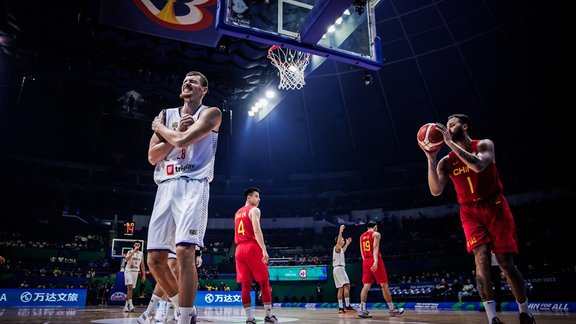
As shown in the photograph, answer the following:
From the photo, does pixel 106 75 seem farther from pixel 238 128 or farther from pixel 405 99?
pixel 405 99

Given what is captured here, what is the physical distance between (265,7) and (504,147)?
21.3 m

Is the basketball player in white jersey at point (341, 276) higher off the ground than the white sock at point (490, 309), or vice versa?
the basketball player in white jersey at point (341, 276)

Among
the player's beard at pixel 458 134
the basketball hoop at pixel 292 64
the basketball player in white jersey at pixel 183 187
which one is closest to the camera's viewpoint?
the basketball player in white jersey at pixel 183 187

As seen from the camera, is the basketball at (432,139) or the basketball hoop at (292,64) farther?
the basketball hoop at (292,64)

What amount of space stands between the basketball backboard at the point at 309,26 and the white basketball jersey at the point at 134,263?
27.1 feet

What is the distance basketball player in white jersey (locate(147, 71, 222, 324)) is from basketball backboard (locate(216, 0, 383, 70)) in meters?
4.50

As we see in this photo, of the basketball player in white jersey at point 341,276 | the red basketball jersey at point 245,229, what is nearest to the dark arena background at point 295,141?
the basketball player in white jersey at point 341,276

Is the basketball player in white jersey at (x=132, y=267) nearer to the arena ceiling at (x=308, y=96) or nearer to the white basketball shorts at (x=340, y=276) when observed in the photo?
the white basketball shorts at (x=340, y=276)

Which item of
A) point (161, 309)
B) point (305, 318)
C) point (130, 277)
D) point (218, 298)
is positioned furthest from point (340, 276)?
point (218, 298)

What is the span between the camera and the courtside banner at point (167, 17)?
10641 mm

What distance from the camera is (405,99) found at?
22625 millimetres

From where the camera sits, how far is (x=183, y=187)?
125 inches

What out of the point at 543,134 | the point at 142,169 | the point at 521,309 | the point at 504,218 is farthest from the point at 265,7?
the point at 142,169

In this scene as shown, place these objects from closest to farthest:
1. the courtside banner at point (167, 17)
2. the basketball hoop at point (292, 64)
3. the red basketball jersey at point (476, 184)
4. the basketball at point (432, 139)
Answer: the red basketball jersey at point (476, 184) → the basketball at point (432, 139) → the courtside banner at point (167, 17) → the basketball hoop at point (292, 64)
